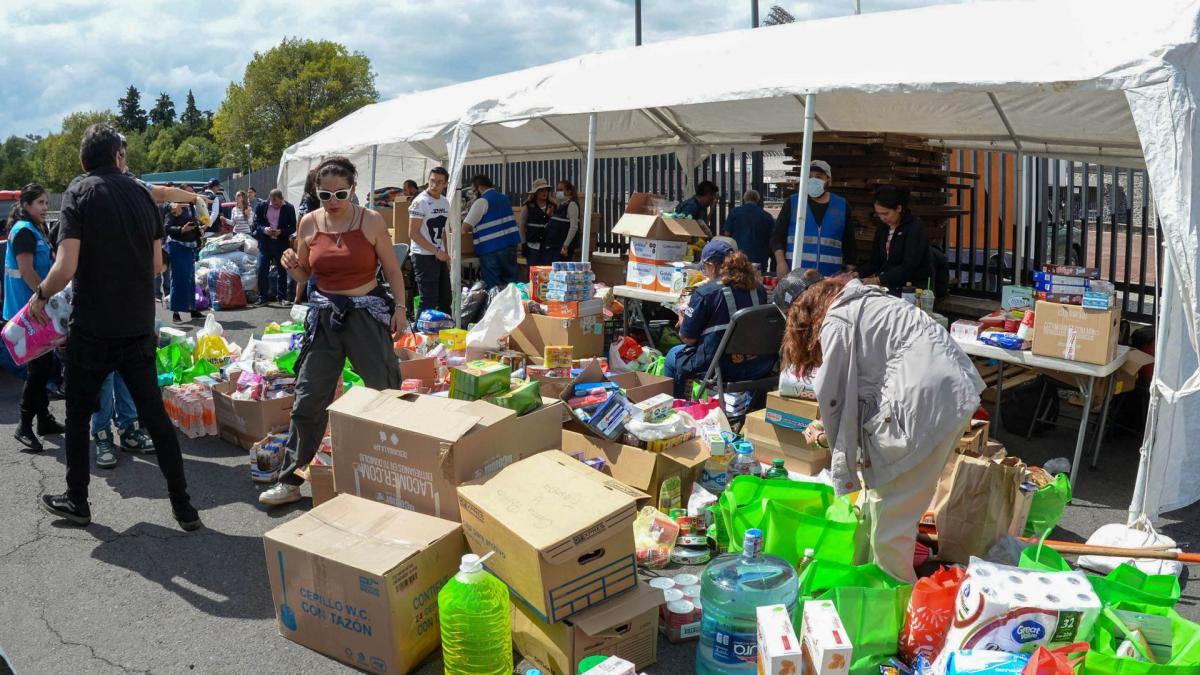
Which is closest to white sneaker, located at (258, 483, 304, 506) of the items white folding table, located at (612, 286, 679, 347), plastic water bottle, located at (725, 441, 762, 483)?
plastic water bottle, located at (725, 441, 762, 483)

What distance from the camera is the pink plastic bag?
17.0 feet

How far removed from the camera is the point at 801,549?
3680 millimetres

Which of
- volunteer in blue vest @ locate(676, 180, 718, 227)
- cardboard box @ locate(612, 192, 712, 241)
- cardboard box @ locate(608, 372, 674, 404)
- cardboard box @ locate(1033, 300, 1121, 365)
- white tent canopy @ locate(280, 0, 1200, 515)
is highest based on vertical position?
white tent canopy @ locate(280, 0, 1200, 515)

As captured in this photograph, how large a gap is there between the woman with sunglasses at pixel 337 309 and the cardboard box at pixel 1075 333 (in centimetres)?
367

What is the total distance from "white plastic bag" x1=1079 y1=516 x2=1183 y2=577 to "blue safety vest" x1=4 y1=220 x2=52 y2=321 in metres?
6.31

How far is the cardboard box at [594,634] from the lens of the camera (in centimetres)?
306

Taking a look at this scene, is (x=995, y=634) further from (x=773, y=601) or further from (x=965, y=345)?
(x=965, y=345)

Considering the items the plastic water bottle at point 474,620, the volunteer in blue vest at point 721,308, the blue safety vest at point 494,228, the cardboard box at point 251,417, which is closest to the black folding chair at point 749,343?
the volunteer in blue vest at point 721,308

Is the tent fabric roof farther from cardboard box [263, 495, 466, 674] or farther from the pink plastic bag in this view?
the pink plastic bag

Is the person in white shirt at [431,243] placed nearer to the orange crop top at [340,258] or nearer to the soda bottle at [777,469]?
the orange crop top at [340,258]

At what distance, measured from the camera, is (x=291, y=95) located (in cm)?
5084

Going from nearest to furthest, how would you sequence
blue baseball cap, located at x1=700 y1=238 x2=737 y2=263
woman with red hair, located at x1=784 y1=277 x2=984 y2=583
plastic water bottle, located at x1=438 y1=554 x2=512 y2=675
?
plastic water bottle, located at x1=438 y1=554 x2=512 y2=675 → woman with red hair, located at x1=784 y1=277 x2=984 y2=583 → blue baseball cap, located at x1=700 y1=238 x2=737 y2=263

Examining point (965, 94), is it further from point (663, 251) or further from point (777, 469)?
point (777, 469)

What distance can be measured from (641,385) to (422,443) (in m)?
2.56
